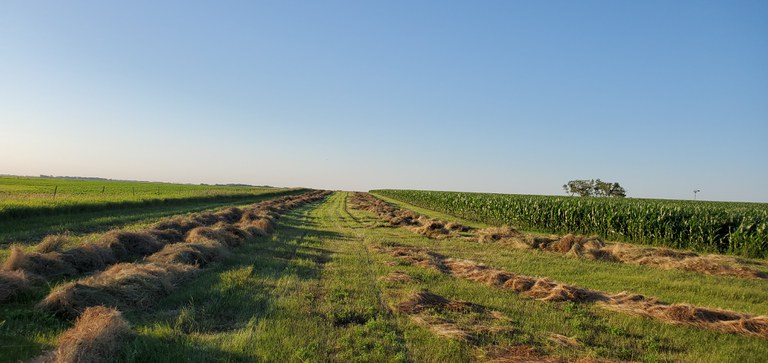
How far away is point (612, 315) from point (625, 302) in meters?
0.89

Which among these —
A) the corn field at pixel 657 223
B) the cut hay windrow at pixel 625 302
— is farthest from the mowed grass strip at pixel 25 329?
the corn field at pixel 657 223

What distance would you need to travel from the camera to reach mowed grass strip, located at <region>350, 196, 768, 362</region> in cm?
603

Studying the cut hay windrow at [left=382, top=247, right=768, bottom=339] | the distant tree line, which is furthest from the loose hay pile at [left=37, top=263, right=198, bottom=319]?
the distant tree line

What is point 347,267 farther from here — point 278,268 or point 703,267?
point 703,267

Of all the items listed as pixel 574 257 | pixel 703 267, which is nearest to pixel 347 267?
pixel 574 257

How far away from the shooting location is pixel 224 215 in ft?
76.4

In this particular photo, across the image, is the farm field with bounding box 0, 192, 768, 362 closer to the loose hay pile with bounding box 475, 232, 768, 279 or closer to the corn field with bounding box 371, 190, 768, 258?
the loose hay pile with bounding box 475, 232, 768, 279

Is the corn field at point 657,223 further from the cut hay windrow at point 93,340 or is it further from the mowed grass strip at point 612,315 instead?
the cut hay windrow at point 93,340

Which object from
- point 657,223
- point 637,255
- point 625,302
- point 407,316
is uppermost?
point 657,223

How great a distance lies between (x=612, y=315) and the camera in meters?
7.68

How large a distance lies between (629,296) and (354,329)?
19.8 ft

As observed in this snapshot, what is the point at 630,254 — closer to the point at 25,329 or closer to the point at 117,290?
the point at 117,290

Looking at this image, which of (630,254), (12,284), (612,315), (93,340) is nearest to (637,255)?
(630,254)

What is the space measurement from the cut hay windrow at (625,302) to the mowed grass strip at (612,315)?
25cm
